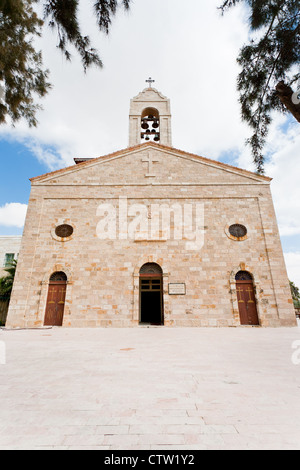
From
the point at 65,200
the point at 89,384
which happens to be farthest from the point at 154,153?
the point at 89,384

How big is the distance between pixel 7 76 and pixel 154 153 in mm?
9644

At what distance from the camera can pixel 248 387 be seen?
8.70ft

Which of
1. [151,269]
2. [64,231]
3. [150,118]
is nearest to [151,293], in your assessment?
[151,269]

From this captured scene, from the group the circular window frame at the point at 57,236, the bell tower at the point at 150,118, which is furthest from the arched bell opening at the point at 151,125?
the circular window frame at the point at 57,236

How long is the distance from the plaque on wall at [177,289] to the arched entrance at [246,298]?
2620mm

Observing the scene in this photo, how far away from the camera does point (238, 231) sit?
11953 millimetres

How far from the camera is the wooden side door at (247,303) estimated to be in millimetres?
10680

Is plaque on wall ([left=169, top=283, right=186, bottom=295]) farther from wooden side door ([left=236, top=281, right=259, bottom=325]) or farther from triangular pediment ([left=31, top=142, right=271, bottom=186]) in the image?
triangular pediment ([left=31, top=142, right=271, bottom=186])

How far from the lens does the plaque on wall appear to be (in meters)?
10.8

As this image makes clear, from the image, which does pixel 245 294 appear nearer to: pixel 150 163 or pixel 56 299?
pixel 150 163

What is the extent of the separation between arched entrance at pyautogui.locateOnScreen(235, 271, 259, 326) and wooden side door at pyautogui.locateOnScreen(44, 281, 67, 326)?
8.40m

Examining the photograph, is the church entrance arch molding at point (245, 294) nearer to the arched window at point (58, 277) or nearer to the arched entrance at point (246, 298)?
the arched entrance at point (246, 298)

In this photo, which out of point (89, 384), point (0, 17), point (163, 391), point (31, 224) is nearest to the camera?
point (163, 391)
